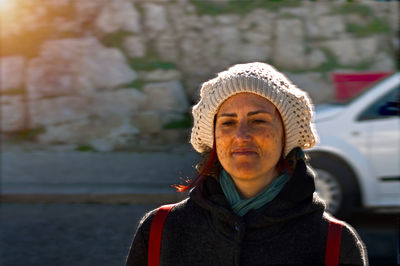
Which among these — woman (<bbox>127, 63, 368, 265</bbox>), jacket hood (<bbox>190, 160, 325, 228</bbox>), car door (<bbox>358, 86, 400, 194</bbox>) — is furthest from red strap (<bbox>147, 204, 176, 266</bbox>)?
car door (<bbox>358, 86, 400, 194</bbox>)

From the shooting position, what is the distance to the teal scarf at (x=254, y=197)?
1.89 meters

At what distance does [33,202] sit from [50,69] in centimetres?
517

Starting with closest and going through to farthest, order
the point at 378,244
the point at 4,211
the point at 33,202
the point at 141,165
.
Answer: the point at 378,244 < the point at 4,211 < the point at 33,202 < the point at 141,165

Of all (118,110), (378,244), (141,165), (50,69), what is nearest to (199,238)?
(378,244)

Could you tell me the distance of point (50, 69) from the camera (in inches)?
502

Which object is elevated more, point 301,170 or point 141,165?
point 301,170

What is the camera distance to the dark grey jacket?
1.79 m

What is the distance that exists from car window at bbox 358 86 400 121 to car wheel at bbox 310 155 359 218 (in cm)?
64

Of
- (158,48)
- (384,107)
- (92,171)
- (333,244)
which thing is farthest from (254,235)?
(158,48)

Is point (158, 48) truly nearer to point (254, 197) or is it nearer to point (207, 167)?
point (207, 167)

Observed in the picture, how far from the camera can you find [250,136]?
1888 millimetres

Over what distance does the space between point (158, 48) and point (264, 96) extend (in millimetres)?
11718

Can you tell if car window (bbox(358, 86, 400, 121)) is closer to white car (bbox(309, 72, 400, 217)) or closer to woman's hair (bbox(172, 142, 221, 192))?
white car (bbox(309, 72, 400, 217))

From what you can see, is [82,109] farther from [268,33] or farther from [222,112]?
[222,112]
